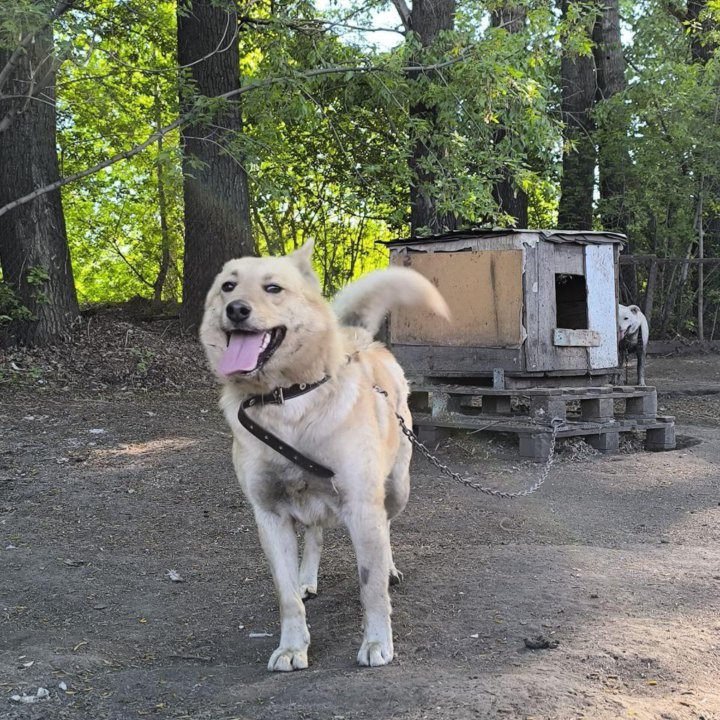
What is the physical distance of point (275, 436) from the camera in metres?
3.34

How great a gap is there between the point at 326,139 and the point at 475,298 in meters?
6.80

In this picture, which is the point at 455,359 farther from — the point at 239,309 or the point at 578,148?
the point at 578,148

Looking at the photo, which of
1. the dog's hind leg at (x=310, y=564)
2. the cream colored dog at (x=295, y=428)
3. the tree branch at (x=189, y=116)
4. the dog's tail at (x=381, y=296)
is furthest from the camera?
the tree branch at (x=189, y=116)

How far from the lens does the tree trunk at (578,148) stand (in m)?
17.9

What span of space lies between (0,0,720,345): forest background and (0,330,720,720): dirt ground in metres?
3.03

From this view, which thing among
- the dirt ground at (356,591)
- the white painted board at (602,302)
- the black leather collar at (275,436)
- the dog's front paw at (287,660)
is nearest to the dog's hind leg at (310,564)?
the dirt ground at (356,591)

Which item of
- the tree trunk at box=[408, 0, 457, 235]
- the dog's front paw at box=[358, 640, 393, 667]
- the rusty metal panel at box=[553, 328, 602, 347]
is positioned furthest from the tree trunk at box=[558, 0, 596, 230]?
the dog's front paw at box=[358, 640, 393, 667]

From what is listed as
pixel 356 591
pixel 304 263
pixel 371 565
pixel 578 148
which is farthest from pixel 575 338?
pixel 578 148

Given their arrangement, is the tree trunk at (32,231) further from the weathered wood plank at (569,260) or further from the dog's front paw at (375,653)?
the dog's front paw at (375,653)

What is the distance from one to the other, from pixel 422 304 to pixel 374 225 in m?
13.1

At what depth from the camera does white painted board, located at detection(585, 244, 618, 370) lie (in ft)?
30.1

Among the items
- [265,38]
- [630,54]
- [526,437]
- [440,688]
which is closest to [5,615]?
[440,688]

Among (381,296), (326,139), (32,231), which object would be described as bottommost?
(381,296)

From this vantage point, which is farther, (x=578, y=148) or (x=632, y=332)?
(x=578, y=148)
